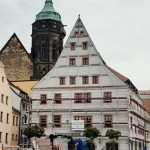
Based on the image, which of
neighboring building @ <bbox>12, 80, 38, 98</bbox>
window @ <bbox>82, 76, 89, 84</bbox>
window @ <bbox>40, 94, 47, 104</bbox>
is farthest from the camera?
neighboring building @ <bbox>12, 80, 38, 98</bbox>

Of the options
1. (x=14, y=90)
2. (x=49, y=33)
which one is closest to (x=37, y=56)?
(x=49, y=33)

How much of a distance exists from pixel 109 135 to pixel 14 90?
20.9 m

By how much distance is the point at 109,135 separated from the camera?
5434 centimetres

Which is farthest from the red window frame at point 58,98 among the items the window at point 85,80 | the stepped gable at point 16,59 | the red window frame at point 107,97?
the stepped gable at point 16,59

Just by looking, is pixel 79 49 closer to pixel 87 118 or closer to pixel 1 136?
pixel 87 118

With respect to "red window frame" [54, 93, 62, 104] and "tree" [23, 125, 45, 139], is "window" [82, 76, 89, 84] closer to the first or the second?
"red window frame" [54, 93, 62, 104]

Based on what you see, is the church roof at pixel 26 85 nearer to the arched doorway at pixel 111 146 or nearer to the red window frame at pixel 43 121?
the red window frame at pixel 43 121

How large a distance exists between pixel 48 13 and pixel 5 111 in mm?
54420

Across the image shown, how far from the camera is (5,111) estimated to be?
6075 centimetres

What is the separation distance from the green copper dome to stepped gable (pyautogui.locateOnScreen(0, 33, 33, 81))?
13.2 m

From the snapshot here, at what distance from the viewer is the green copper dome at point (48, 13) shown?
110m

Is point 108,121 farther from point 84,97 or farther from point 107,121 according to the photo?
point 84,97

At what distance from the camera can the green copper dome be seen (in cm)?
10969

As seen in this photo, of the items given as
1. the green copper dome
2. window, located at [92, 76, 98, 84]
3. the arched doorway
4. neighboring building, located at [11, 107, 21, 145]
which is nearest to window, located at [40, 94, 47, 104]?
neighboring building, located at [11, 107, 21, 145]
